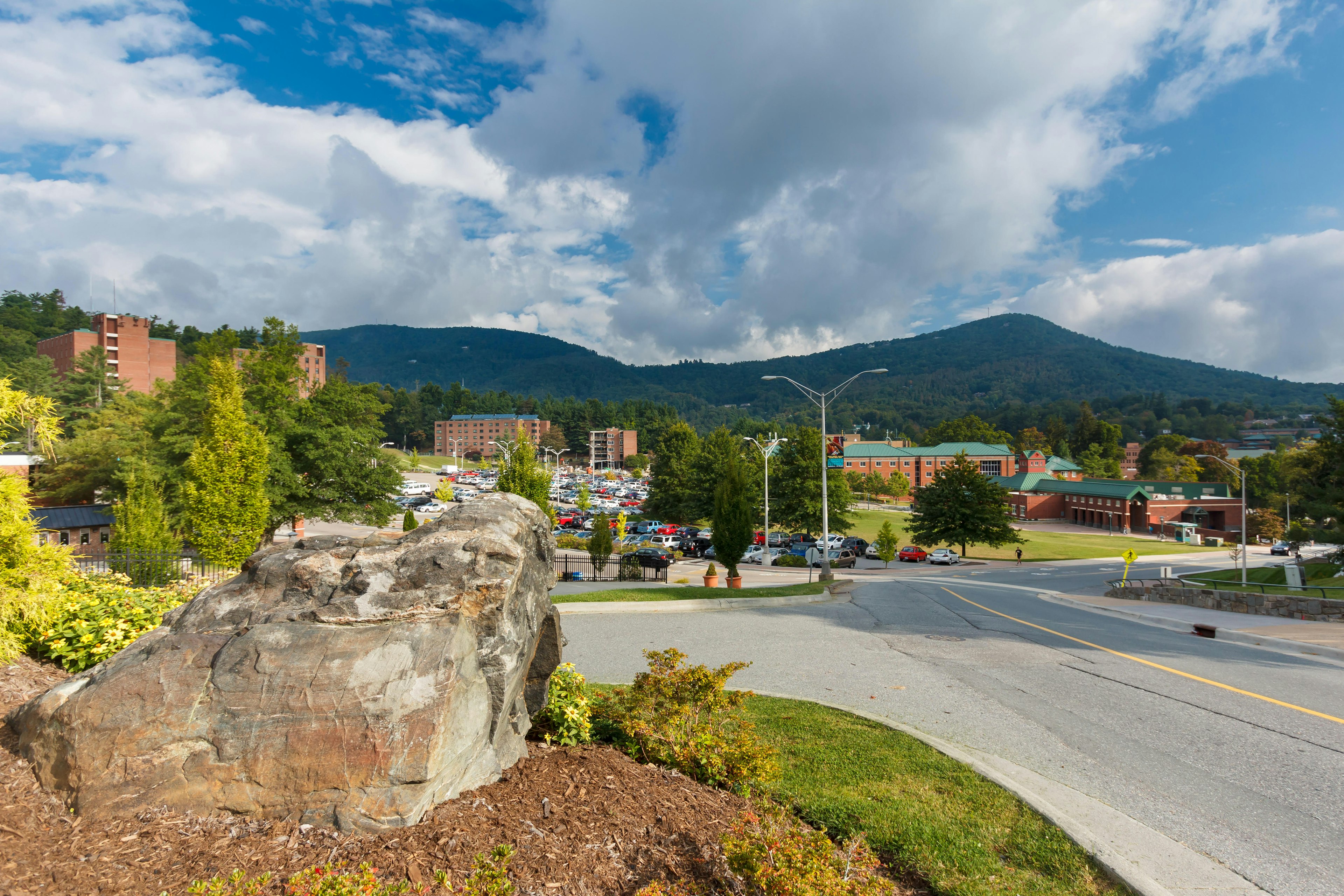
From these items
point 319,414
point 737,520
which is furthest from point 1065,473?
point 319,414

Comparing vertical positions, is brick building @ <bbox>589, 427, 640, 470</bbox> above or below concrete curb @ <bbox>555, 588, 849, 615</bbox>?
above

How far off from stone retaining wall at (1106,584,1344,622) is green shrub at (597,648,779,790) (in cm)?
2121

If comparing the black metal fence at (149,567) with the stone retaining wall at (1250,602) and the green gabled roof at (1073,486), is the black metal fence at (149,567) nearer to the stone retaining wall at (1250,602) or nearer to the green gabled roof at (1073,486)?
the stone retaining wall at (1250,602)

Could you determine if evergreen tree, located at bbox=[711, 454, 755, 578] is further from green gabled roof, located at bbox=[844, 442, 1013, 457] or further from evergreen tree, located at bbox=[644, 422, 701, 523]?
green gabled roof, located at bbox=[844, 442, 1013, 457]

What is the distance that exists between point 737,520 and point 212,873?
21.7 m

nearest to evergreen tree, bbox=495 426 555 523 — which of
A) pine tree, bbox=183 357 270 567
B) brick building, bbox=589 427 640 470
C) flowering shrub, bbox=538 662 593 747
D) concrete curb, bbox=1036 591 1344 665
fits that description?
pine tree, bbox=183 357 270 567

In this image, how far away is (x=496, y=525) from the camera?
5.68 m

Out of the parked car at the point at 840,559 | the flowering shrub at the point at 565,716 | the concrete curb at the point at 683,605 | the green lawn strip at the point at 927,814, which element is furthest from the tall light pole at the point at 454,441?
the green lawn strip at the point at 927,814

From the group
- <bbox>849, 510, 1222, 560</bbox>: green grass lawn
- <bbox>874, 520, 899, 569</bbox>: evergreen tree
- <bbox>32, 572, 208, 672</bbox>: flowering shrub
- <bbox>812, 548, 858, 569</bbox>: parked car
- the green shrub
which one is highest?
<bbox>32, 572, 208, 672</bbox>: flowering shrub

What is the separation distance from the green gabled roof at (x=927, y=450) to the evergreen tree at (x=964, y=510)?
81.0m

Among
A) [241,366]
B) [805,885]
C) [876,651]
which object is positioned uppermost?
[241,366]

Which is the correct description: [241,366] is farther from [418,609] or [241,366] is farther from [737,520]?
[418,609]

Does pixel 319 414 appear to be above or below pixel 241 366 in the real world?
below

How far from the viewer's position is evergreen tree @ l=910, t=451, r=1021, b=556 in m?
47.4
